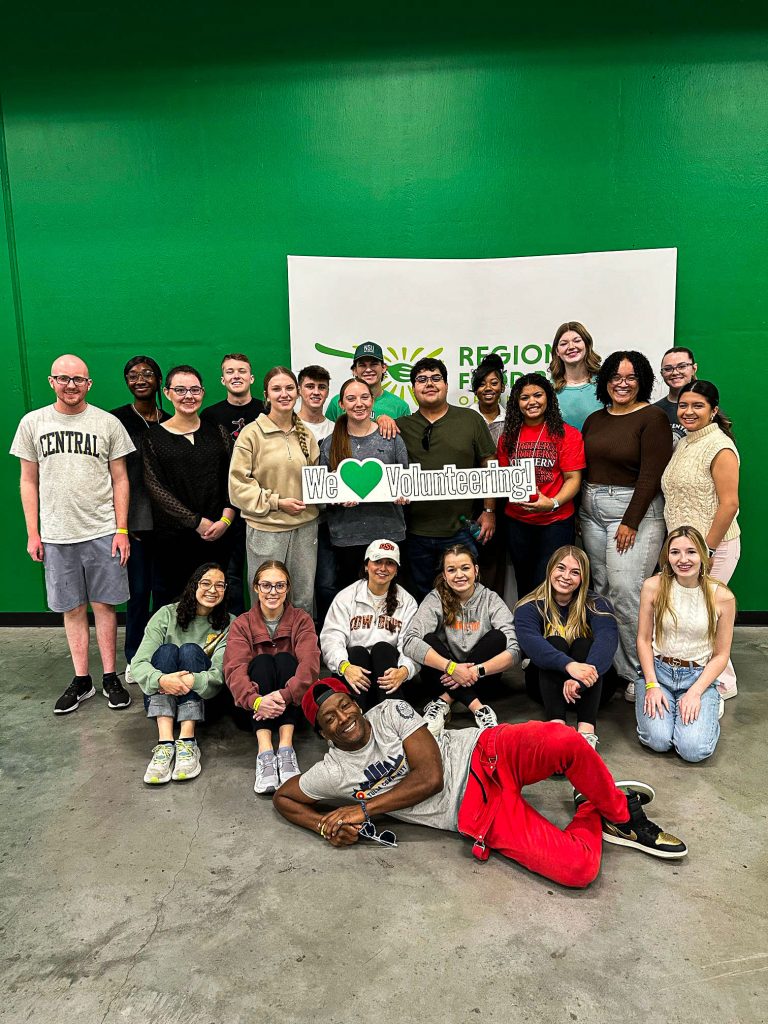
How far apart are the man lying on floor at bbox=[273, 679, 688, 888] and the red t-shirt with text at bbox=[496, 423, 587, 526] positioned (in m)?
1.48

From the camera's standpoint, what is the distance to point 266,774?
114 inches

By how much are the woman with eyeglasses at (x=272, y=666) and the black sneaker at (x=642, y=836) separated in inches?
50.7

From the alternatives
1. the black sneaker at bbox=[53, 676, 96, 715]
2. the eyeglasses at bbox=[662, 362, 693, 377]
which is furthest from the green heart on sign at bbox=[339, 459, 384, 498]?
the black sneaker at bbox=[53, 676, 96, 715]

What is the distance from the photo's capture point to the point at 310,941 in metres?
2.04

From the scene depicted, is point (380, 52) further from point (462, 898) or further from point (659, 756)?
point (462, 898)

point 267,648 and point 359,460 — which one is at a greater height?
point 359,460

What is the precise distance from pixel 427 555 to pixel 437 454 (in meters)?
0.57

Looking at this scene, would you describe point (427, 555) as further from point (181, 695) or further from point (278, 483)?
point (181, 695)

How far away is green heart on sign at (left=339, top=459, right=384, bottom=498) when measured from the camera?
357 centimetres

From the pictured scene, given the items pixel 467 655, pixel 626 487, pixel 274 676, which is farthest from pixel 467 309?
pixel 274 676

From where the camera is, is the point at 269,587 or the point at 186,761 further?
the point at 269,587

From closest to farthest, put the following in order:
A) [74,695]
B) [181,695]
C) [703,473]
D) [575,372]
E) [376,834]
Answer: [376,834] < [181,695] < [703,473] < [74,695] < [575,372]

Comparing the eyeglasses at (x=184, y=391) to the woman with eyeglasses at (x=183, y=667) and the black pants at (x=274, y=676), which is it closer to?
the woman with eyeglasses at (x=183, y=667)

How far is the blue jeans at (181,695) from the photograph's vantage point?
3.18 m
